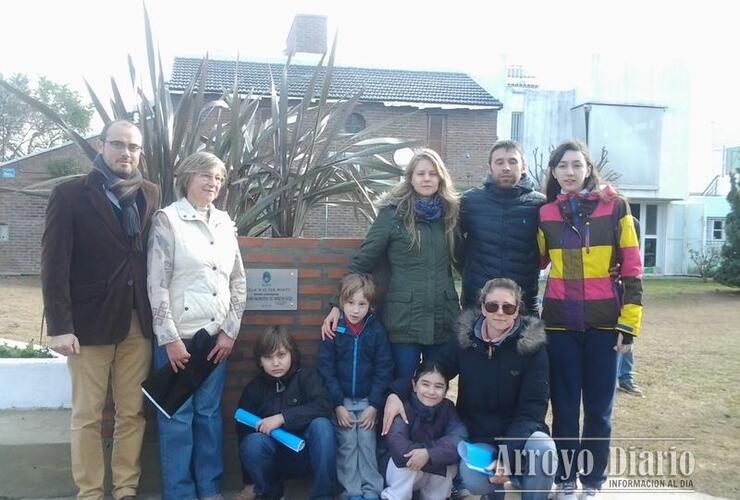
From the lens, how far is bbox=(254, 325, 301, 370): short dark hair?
11.6 feet

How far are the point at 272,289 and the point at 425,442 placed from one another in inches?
51.2

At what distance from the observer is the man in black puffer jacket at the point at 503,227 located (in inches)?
143

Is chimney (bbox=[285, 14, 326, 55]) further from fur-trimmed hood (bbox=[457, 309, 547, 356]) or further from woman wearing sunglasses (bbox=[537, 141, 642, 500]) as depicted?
fur-trimmed hood (bbox=[457, 309, 547, 356])

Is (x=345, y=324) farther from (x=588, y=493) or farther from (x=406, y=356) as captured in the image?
(x=588, y=493)

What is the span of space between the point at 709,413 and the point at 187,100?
15.7ft

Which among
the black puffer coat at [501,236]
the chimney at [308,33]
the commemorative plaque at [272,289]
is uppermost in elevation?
the chimney at [308,33]

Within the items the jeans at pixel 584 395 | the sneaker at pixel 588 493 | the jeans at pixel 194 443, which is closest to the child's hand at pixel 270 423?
the jeans at pixel 194 443

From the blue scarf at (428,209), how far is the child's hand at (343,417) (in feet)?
3.87

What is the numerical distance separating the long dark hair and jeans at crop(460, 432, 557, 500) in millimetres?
1374

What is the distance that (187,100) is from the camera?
416 cm

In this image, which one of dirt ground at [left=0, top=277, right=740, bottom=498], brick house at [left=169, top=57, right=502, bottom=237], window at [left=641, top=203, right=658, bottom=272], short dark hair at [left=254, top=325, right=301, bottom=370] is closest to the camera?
short dark hair at [left=254, top=325, right=301, bottom=370]

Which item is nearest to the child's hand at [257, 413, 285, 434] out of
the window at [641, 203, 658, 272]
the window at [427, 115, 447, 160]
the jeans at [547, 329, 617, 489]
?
the jeans at [547, 329, 617, 489]

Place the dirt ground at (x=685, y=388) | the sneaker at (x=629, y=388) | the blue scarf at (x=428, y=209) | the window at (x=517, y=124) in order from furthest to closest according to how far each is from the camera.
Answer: the window at (x=517, y=124), the sneaker at (x=629, y=388), the dirt ground at (x=685, y=388), the blue scarf at (x=428, y=209)

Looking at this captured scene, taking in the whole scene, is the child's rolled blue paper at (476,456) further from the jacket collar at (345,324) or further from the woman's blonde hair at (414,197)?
the woman's blonde hair at (414,197)
